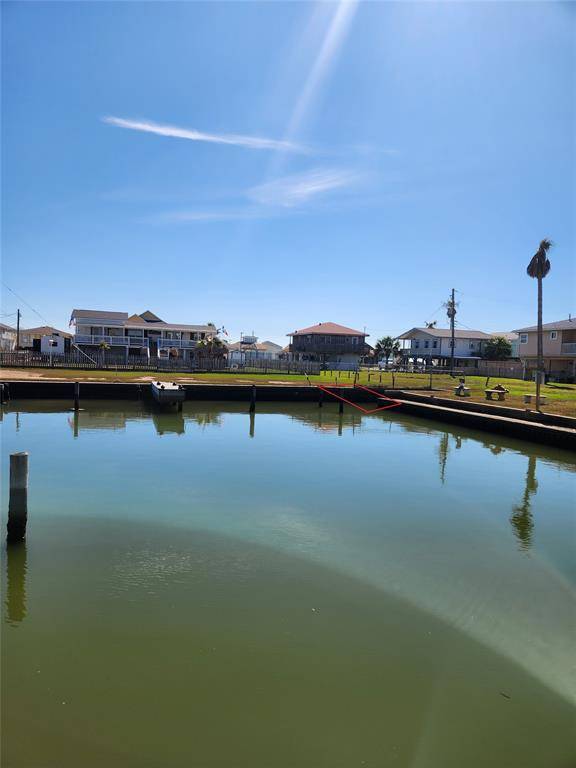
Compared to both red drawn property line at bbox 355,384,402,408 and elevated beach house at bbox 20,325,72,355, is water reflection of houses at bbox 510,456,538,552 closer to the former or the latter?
red drawn property line at bbox 355,384,402,408

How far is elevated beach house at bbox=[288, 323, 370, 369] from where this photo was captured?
81.2 meters

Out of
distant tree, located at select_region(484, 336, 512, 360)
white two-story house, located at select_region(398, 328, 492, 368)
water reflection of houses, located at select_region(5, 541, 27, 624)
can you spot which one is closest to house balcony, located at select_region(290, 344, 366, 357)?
white two-story house, located at select_region(398, 328, 492, 368)

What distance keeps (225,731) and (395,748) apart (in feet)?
5.52

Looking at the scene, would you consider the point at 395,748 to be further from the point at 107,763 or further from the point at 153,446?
the point at 153,446

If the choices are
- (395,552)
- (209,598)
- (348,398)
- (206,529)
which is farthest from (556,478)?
(348,398)

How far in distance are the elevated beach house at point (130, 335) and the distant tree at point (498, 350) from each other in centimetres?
4403

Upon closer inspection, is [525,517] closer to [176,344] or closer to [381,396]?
[381,396]

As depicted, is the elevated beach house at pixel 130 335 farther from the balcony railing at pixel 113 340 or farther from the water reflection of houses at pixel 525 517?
the water reflection of houses at pixel 525 517

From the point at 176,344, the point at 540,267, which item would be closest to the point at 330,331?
the point at 176,344

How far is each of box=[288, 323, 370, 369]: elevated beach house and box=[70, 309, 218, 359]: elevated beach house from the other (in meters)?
14.5

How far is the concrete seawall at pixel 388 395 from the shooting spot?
2462 centimetres

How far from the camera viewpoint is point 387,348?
105188 millimetres

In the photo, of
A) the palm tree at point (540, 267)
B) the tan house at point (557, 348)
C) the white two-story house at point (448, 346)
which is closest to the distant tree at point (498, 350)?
the white two-story house at point (448, 346)

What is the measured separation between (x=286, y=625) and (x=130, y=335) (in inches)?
2759
